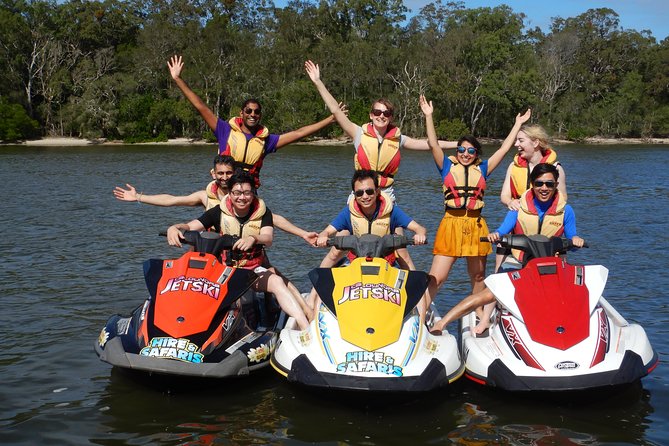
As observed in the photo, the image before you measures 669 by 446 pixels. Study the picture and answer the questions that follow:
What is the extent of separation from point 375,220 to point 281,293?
3.32ft

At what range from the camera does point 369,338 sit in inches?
208

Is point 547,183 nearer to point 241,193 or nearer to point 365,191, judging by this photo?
point 365,191

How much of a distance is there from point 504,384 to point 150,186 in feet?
69.0

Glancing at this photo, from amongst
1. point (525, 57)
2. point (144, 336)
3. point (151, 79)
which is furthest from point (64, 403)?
point (525, 57)

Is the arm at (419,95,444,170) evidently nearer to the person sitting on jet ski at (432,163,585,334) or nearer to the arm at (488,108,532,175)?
the arm at (488,108,532,175)

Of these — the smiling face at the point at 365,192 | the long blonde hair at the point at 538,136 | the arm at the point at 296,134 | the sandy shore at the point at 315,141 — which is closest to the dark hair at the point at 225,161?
the arm at the point at 296,134

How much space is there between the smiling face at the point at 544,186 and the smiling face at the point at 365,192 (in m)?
1.33

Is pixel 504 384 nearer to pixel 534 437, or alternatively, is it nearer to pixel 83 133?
pixel 534 437

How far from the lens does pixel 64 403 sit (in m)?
5.85

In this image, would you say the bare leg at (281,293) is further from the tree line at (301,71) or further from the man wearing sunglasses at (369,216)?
the tree line at (301,71)

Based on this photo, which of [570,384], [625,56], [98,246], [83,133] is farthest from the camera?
[625,56]

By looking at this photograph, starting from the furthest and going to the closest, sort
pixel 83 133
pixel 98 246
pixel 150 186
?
1. pixel 83 133
2. pixel 150 186
3. pixel 98 246

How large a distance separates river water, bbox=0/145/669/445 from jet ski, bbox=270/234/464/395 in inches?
14.6

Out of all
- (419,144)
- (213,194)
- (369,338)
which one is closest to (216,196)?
(213,194)
